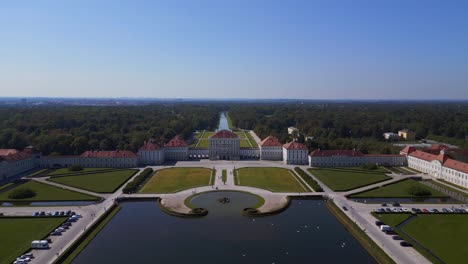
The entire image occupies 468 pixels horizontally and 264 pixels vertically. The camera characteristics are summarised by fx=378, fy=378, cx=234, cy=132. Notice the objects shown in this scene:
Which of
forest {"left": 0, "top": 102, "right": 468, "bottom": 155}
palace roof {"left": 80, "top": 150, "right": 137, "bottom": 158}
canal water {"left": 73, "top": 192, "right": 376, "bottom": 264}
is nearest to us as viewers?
canal water {"left": 73, "top": 192, "right": 376, "bottom": 264}

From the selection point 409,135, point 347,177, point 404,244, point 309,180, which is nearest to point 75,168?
point 309,180

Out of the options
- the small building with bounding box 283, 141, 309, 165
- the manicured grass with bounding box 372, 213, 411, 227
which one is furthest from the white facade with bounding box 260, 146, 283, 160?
the manicured grass with bounding box 372, 213, 411, 227

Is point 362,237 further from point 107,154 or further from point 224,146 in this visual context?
point 107,154

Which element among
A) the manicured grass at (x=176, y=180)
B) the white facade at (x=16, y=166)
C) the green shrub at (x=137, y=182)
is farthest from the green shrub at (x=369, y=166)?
the white facade at (x=16, y=166)

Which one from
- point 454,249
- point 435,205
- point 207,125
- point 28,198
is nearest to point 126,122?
point 207,125

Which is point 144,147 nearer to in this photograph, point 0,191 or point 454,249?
point 0,191

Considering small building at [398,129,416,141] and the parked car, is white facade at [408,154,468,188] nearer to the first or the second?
the parked car
